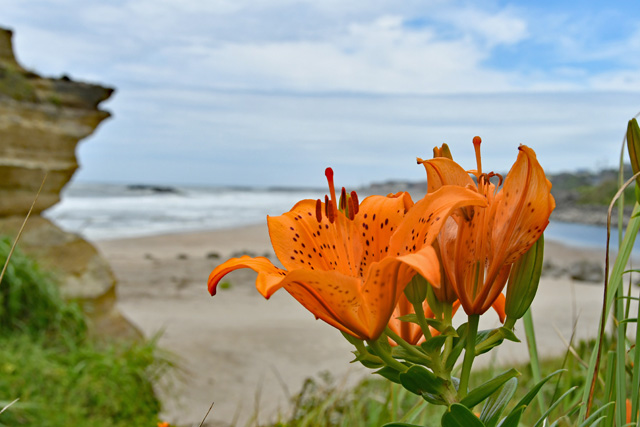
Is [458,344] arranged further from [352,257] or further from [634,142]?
[634,142]

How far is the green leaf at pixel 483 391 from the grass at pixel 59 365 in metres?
2.56

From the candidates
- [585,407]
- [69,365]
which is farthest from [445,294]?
[69,365]

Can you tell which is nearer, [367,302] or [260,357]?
[367,302]

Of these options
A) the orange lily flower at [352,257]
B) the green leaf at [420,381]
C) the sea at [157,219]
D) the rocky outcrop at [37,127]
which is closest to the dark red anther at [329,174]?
the orange lily flower at [352,257]

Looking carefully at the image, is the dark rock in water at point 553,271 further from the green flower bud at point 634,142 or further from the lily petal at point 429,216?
the lily petal at point 429,216

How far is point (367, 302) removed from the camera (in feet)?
1.77

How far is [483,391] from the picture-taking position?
1.79 feet

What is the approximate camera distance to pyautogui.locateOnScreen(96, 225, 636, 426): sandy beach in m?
4.16

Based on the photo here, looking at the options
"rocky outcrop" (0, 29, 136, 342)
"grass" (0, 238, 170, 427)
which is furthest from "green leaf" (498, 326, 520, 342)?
"rocky outcrop" (0, 29, 136, 342)

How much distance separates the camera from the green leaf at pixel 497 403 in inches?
22.3

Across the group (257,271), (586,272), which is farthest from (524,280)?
(586,272)

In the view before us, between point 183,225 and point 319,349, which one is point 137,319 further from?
point 183,225

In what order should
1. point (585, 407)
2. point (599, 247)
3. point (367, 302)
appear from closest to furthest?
1. point (367, 302)
2. point (585, 407)
3. point (599, 247)

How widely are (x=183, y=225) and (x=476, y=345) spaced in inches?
773
